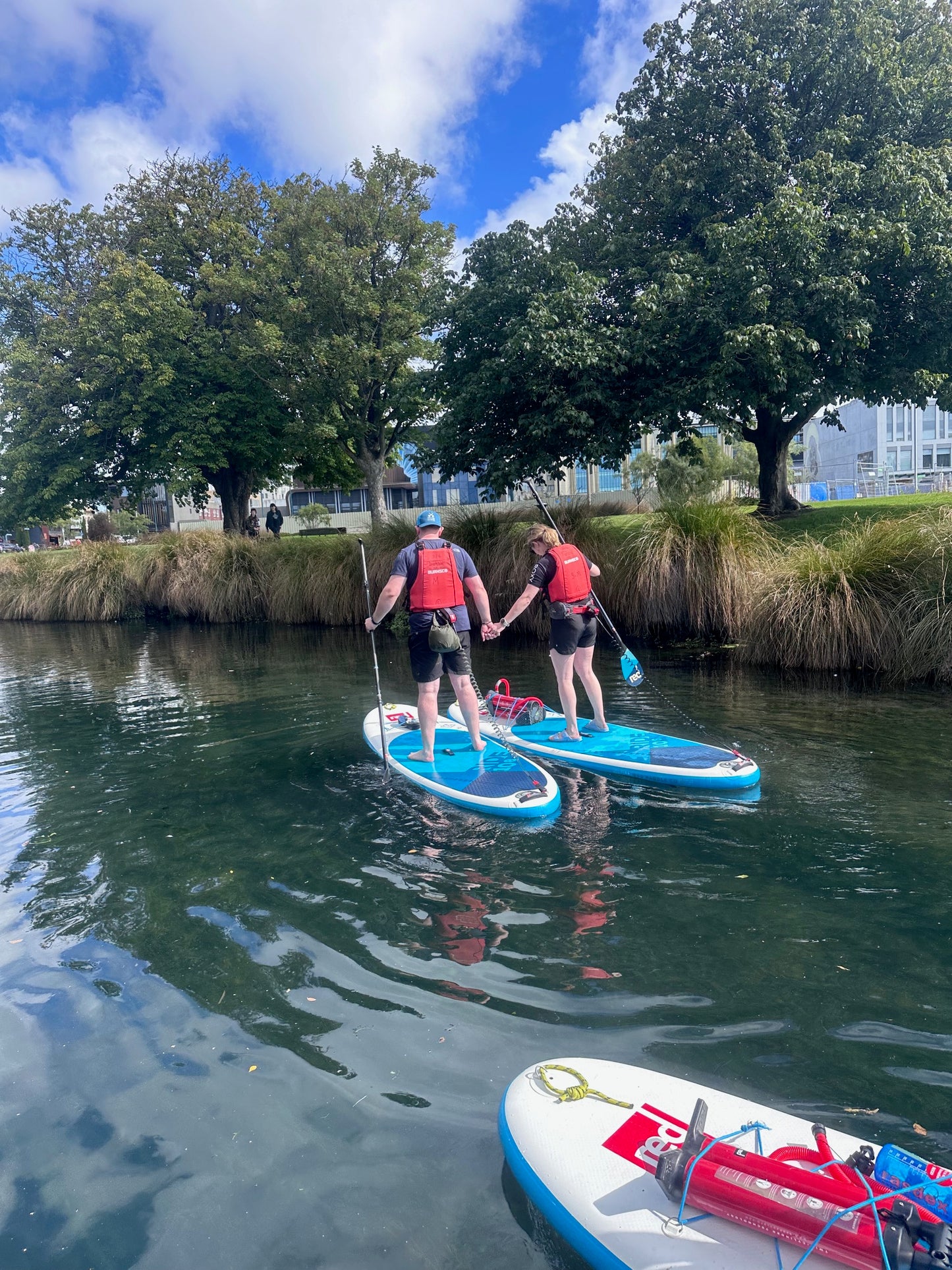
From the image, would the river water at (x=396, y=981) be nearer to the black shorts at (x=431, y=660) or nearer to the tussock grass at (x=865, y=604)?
the black shorts at (x=431, y=660)

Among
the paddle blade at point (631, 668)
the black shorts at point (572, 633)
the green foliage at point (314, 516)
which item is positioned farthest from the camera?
the green foliage at point (314, 516)

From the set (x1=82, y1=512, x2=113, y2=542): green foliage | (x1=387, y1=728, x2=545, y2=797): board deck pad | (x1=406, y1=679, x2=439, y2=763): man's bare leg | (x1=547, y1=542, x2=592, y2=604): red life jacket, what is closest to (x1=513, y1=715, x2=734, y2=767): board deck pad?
(x1=387, y1=728, x2=545, y2=797): board deck pad

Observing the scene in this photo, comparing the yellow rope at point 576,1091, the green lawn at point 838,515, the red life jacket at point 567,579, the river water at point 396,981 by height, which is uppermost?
the green lawn at point 838,515

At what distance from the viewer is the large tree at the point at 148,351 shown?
26469mm

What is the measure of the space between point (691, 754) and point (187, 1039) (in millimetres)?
4877

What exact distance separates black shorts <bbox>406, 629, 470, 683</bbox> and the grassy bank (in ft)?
21.0

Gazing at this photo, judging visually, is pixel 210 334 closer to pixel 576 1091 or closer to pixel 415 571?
pixel 415 571

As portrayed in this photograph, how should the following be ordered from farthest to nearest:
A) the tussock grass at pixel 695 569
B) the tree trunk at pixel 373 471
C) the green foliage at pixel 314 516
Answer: the green foliage at pixel 314 516 → the tree trunk at pixel 373 471 → the tussock grass at pixel 695 569

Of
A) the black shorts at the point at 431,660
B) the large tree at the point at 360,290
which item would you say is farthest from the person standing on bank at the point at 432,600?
the large tree at the point at 360,290

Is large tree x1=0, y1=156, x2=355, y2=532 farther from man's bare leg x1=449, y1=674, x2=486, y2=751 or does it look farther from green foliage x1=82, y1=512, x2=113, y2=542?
man's bare leg x1=449, y1=674, x2=486, y2=751

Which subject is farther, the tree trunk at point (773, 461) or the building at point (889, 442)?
the building at point (889, 442)

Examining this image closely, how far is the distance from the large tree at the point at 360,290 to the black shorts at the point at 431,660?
16.4 m

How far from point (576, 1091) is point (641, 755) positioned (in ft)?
15.2

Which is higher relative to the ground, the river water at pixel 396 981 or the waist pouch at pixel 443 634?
the waist pouch at pixel 443 634
